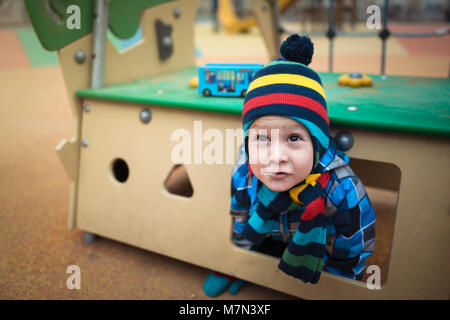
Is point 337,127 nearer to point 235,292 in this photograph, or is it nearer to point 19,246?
point 235,292

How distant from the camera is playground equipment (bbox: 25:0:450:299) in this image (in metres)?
0.80

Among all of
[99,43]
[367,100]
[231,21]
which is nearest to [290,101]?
[367,100]

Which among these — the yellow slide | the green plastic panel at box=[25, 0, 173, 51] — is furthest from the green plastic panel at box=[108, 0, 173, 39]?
the yellow slide

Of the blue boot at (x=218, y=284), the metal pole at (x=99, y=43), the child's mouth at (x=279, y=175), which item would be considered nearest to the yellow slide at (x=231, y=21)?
the metal pole at (x=99, y=43)

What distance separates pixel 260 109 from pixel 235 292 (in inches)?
22.3

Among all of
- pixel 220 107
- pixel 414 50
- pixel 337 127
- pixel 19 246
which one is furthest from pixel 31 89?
pixel 414 50

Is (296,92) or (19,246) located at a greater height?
(296,92)

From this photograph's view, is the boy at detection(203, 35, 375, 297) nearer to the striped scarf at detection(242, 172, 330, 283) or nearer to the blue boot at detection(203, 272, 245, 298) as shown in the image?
the striped scarf at detection(242, 172, 330, 283)

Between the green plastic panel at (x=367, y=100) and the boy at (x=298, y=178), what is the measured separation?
111 mm

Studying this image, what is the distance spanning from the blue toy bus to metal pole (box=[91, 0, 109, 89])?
0.31 metres

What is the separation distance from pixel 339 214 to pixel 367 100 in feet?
1.11

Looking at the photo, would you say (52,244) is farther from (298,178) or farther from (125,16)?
(298,178)

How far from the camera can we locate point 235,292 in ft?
3.53

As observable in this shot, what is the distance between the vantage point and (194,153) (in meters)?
1.04
